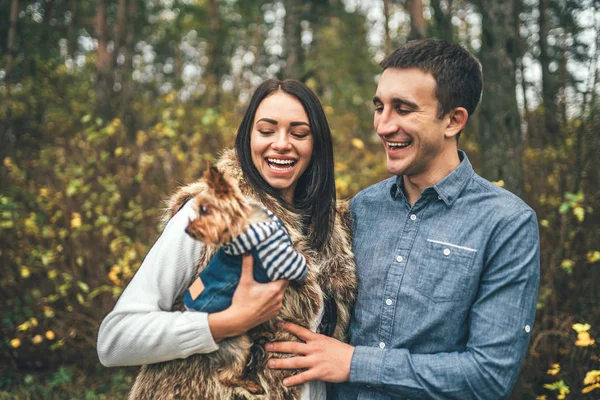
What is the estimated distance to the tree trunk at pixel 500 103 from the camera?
160 inches

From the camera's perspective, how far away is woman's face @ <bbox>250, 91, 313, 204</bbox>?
7.77 ft

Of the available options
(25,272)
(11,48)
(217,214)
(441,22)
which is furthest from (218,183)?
(11,48)

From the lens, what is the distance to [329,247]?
2.38 m

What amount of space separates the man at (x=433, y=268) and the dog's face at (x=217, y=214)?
0.64 meters

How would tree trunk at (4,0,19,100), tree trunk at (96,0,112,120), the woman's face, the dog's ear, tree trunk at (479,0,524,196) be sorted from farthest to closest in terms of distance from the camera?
tree trunk at (4,0,19,100), tree trunk at (96,0,112,120), tree trunk at (479,0,524,196), the woman's face, the dog's ear

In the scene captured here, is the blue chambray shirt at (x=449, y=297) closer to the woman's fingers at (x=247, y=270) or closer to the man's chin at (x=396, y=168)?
the man's chin at (x=396, y=168)

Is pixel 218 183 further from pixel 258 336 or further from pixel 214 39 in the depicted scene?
pixel 214 39

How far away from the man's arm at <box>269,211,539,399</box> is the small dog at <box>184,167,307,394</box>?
542 millimetres

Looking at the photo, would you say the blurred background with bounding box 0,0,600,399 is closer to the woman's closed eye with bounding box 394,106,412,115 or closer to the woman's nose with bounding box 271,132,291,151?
the woman's nose with bounding box 271,132,291,151

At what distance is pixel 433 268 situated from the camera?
2080mm

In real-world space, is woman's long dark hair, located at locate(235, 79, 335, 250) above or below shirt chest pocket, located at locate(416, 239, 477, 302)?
above

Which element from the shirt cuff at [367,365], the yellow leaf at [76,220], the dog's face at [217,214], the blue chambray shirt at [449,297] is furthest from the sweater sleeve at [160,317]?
the yellow leaf at [76,220]

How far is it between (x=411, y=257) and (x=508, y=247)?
414mm

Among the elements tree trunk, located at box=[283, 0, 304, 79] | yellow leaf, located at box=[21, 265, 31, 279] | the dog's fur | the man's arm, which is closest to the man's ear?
the man's arm
